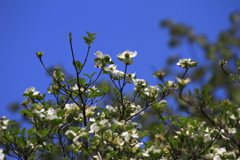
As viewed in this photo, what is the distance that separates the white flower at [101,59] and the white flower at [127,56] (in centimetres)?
7

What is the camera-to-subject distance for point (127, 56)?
192cm

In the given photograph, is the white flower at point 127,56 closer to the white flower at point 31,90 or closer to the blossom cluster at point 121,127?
the blossom cluster at point 121,127

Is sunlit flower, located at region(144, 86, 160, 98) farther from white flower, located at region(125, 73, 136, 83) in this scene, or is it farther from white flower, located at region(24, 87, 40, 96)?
white flower, located at region(24, 87, 40, 96)

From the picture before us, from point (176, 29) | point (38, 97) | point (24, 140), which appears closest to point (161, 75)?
point (24, 140)

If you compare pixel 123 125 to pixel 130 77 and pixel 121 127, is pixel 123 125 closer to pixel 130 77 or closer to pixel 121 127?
pixel 121 127

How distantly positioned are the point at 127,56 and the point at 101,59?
161 mm

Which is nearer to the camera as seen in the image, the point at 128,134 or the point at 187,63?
the point at 128,134

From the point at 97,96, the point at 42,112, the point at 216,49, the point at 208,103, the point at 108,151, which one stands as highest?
the point at 216,49

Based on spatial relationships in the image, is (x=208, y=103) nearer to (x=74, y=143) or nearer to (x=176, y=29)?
(x=74, y=143)

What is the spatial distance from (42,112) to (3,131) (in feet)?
→ 0.77

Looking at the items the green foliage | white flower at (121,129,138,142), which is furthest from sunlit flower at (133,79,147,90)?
white flower at (121,129,138,142)

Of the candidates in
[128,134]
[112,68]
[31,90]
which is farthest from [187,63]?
[31,90]

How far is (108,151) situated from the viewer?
160 cm

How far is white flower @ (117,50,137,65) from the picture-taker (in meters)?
1.92
